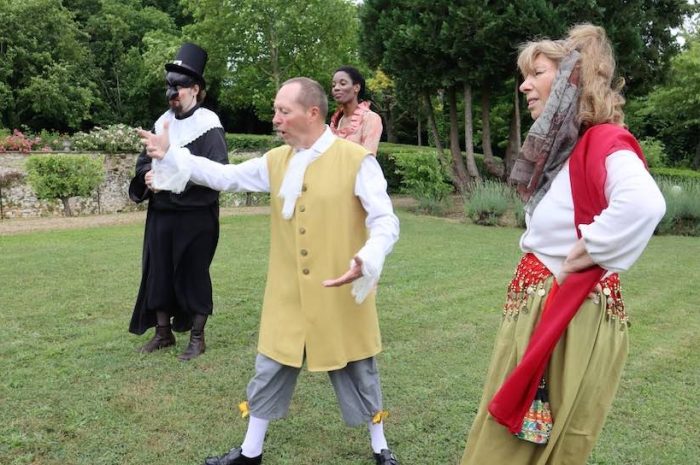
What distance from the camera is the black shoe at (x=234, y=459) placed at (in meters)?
3.25

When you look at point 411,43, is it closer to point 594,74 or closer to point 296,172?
point 296,172

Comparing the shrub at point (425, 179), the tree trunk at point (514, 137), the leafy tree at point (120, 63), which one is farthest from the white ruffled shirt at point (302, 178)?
the leafy tree at point (120, 63)

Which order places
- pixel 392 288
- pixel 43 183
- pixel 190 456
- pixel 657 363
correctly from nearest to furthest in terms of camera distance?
pixel 190 456 < pixel 657 363 < pixel 392 288 < pixel 43 183

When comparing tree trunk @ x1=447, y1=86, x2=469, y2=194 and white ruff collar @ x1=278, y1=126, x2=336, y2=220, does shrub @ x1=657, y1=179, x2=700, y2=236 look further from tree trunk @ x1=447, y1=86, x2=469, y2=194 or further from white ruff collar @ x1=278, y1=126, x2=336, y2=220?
white ruff collar @ x1=278, y1=126, x2=336, y2=220

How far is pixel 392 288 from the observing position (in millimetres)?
7391

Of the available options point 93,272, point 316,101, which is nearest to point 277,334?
point 316,101

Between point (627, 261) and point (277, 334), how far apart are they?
1.62m

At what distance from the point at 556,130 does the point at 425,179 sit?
1380 cm

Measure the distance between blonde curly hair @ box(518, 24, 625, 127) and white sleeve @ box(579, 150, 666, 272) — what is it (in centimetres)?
20

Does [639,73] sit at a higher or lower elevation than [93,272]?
higher

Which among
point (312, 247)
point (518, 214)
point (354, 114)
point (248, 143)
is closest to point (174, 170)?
point (312, 247)


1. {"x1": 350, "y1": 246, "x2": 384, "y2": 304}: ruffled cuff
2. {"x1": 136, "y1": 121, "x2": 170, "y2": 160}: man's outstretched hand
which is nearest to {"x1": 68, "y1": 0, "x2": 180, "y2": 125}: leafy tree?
{"x1": 136, "y1": 121, "x2": 170, "y2": 160}: man's outstretched hand

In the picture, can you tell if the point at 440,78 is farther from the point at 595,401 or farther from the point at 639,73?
the point at 595,401

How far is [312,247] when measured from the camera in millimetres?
3018
